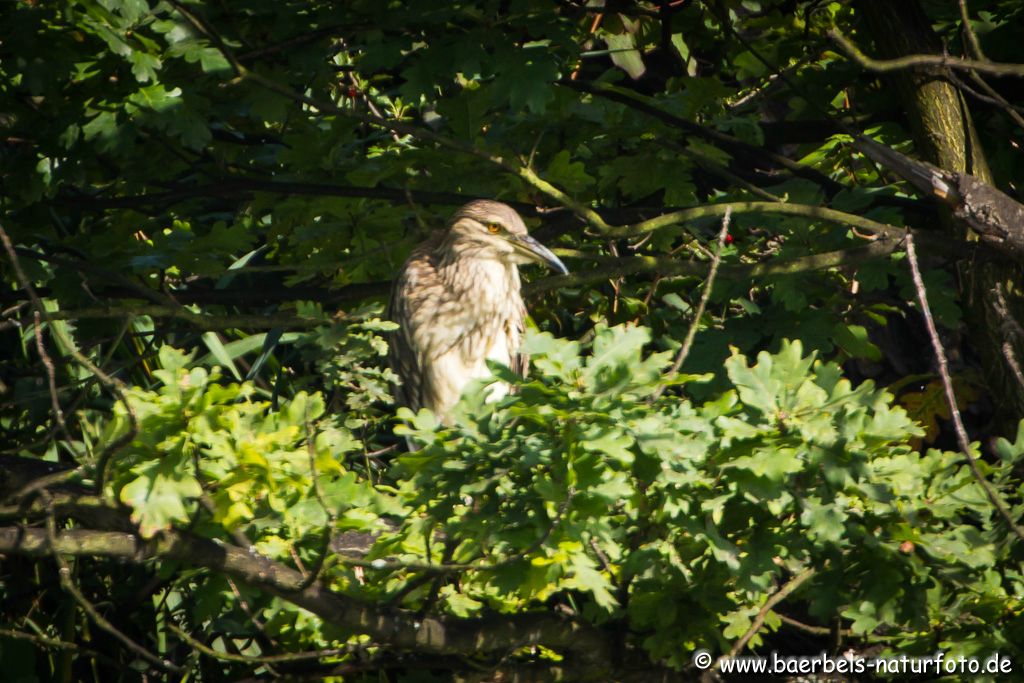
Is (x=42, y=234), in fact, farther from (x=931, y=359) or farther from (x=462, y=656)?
(x=931, y=359)

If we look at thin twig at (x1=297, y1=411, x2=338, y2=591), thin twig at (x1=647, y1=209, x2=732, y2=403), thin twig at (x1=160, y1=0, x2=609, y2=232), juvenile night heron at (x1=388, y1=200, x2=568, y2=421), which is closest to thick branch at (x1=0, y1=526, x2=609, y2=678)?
thin twig at (x1=297, y1=411, x2=338, y2=591)

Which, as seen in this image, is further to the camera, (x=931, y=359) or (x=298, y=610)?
(x=931, y=359)

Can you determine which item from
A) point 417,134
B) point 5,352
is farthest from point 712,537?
point 5,352

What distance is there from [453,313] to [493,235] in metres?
0.42

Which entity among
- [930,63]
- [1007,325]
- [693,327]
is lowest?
[693,327]

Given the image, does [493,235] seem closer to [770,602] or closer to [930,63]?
[930,63]

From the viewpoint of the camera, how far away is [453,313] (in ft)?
14.9

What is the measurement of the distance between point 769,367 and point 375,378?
55.8 inches

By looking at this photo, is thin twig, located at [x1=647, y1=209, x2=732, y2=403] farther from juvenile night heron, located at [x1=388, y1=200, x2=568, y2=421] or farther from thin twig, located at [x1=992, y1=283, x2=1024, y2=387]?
juvenile night heron, located at [x1=388, y1=200, x2=568, y2=421]

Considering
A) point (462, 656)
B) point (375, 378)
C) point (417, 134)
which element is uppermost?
point (417, 134)

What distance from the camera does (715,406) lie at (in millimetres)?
2178

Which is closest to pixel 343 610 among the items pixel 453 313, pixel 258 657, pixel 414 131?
pixel 258 657

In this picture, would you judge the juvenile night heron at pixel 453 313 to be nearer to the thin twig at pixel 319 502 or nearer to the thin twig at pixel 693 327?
the thin twig at pixel 693 327

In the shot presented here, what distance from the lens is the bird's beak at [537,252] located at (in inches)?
149
